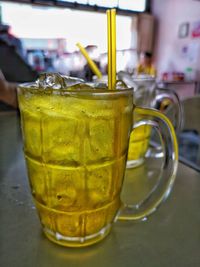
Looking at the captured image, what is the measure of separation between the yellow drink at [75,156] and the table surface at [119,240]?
0.06 feet

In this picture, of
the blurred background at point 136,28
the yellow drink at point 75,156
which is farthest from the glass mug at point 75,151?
the blurred background at point 136,28

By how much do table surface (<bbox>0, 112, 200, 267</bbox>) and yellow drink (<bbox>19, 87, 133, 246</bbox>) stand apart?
0.06 feet

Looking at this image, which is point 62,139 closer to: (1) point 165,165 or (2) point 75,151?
(2) point 75,151

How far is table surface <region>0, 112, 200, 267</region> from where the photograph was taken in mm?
269

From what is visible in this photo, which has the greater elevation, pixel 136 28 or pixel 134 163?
pixel 136 28

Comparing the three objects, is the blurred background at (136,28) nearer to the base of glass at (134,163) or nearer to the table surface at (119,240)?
the base of glass at (134,163)

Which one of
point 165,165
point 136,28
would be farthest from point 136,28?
point 165,165

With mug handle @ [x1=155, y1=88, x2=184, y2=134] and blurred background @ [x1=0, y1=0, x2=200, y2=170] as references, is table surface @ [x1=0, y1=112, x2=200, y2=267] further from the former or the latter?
blurred background @ [x1=0, y1=0, x2=200, y2=170]

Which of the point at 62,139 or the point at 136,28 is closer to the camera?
the point at 62,139

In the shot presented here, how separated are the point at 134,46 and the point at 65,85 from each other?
4.55 m

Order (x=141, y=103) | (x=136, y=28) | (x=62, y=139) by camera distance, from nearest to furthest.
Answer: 1. (x=62, y=139)
2. (x=141, y=103)
3. (x=136, y=28)

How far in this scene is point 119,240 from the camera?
30 cm

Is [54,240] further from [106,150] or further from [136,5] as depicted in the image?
[136,5]

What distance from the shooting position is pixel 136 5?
14.9 feet
